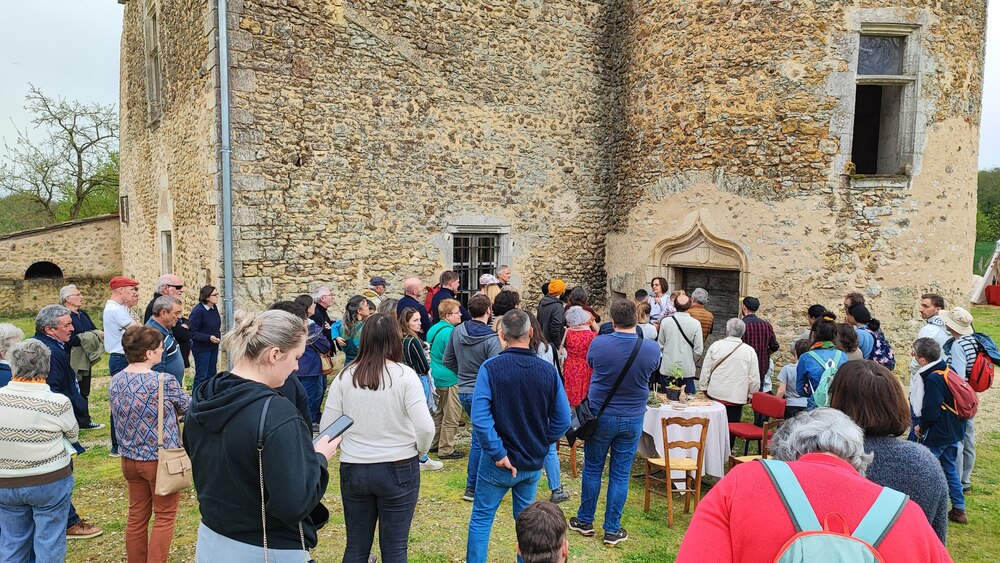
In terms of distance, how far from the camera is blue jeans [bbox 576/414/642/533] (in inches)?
168

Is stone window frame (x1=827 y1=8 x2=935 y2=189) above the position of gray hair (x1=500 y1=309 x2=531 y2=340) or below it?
above

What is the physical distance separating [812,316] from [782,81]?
3.55 metres

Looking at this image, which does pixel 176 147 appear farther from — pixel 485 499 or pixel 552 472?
pixel 485 499

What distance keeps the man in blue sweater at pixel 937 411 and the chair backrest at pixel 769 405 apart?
102 cm

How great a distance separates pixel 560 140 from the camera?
1035 centimetres

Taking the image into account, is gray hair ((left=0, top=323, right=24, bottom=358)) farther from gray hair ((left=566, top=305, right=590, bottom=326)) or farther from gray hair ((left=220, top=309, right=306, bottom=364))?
gray hair ((left=566, top=305, right=590, bottom=326))

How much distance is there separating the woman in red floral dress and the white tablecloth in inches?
29.2

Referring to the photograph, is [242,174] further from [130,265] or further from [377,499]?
[130,265]

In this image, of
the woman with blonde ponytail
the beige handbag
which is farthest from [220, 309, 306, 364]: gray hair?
the beige handbag

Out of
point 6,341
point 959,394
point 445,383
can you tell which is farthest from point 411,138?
point 959,394

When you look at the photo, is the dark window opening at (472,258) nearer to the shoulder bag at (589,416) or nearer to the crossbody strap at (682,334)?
the crossbody strap at (682,334)

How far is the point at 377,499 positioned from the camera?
3268 millimetres

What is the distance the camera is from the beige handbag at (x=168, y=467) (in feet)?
10.8

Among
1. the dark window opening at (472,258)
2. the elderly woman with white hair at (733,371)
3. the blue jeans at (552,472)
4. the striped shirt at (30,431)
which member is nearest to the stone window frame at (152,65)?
the dark window opening at (472,258)
